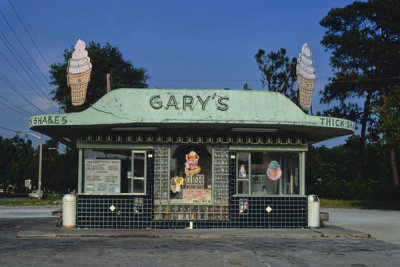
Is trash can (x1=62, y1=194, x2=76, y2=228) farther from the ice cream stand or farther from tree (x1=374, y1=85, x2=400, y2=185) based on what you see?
tree (x1=374, y1=85, x2=400, y2=185)

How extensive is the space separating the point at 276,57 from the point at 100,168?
3434cm

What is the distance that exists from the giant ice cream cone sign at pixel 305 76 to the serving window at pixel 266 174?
1.87m

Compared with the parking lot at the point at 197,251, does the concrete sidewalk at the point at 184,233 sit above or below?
above

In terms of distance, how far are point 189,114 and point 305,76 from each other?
433cm

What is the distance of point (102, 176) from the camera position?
17.0m

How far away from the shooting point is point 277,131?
17297mm

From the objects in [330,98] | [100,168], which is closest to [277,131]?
[100,168]

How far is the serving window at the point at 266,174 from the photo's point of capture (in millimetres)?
17344

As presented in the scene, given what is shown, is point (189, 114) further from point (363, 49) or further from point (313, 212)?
point (363, 49)

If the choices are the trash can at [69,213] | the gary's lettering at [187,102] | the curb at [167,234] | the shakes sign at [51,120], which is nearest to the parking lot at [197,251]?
the curb at [167,234]

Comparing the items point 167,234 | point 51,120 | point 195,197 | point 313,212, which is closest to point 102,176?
point 51,120

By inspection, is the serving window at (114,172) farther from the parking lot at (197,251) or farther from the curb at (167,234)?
the parking lot at (197,251)

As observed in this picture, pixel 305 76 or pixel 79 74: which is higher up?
pixel 305 76

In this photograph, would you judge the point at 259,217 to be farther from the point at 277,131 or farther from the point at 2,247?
the point at 2,247
